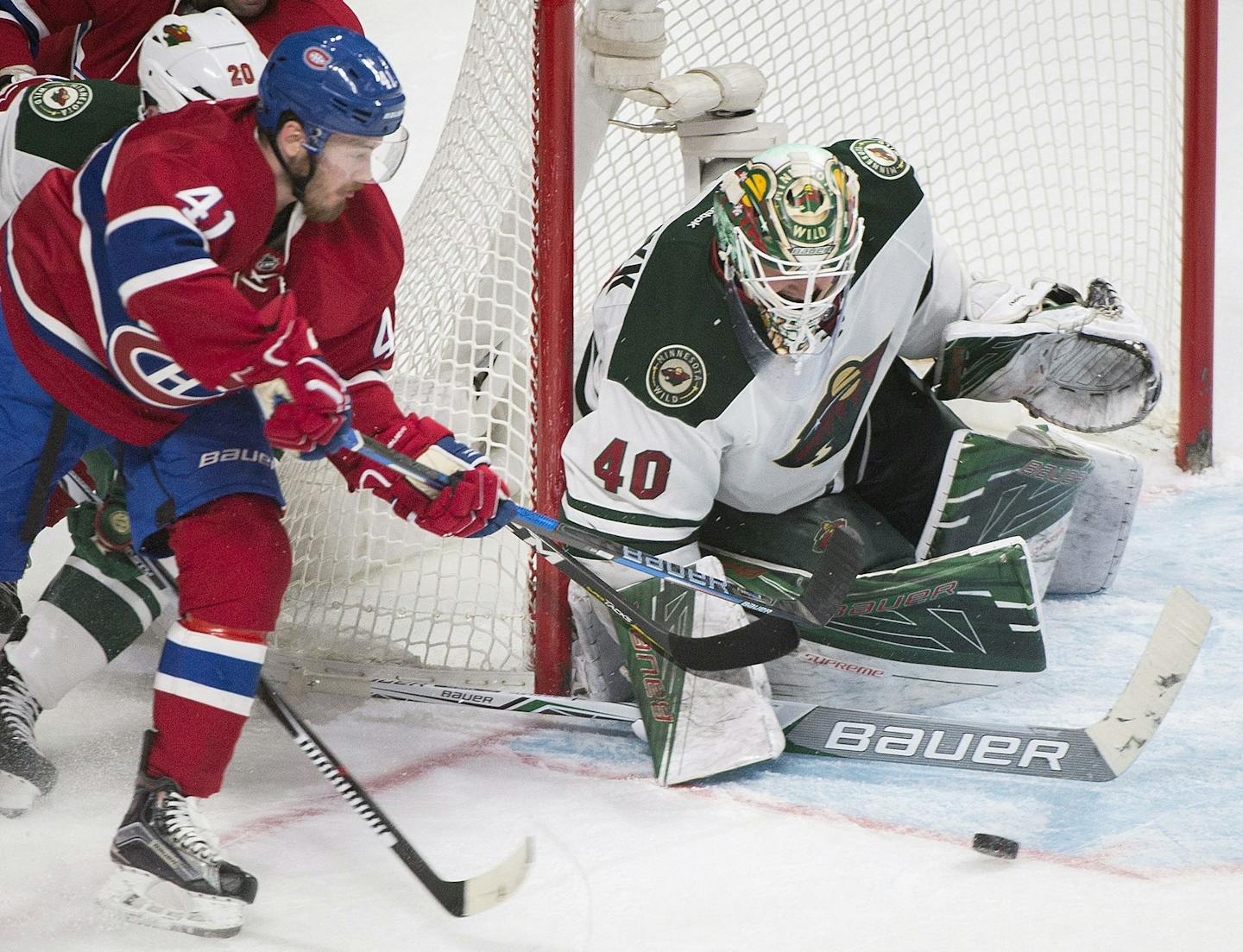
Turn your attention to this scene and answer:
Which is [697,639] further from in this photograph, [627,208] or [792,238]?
[627,208]

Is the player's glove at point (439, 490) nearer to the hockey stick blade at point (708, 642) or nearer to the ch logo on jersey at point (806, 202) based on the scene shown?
the hockey stick blade at point (708, 642)

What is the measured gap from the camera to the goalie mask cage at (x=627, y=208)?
95.7 inches

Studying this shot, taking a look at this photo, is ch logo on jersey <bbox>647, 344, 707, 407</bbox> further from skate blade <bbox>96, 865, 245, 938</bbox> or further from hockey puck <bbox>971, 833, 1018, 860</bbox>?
skate blade <bbox>96, 865, 245, 938</bbox>

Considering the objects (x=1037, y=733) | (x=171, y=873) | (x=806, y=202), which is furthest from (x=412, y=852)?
(x=806, y=202)

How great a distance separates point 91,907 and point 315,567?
897 millimetres

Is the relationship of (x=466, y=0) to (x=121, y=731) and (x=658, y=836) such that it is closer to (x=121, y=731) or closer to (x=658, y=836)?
(x=121, y=731)

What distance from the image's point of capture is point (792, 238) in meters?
2.07

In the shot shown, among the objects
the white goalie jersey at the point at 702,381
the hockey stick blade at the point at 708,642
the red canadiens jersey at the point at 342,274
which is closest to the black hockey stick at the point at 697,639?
the hockey stick blade at the point at 708,642

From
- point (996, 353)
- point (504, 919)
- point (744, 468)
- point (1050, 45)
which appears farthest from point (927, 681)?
point (1050, 45)

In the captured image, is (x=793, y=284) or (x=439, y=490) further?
(x=793, y=284)

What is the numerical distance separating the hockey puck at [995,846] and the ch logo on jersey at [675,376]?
79 cm

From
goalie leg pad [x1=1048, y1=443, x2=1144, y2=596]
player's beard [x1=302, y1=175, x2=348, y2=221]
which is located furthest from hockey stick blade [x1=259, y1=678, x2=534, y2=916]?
goalie leg pad [x1=1048, y1=443, x2=1144, y2=596]

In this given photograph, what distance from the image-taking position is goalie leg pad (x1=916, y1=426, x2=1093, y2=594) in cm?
258

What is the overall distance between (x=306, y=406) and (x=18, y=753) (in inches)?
33.3
